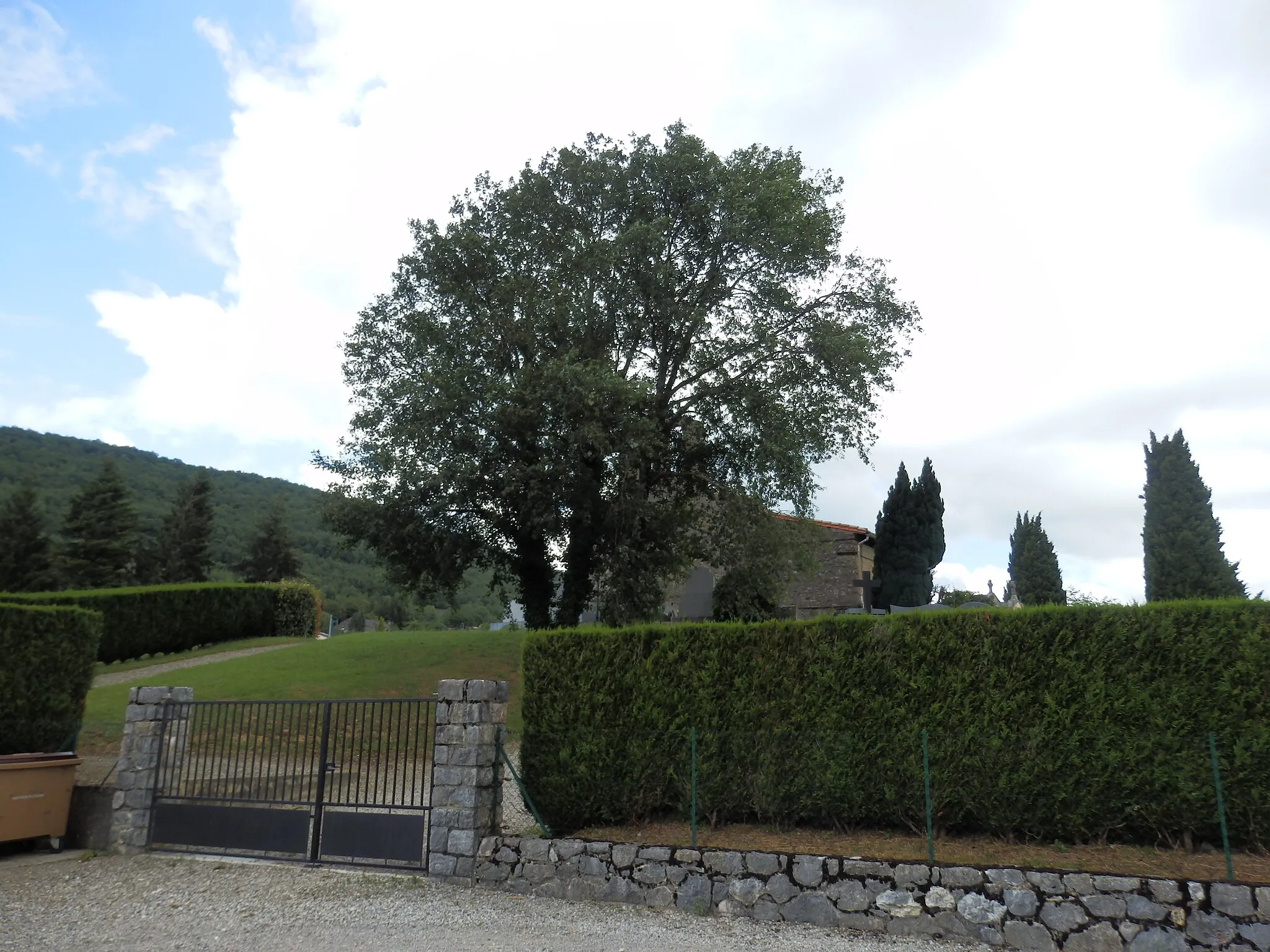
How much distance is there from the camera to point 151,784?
10.9 m

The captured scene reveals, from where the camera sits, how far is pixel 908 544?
110 ft

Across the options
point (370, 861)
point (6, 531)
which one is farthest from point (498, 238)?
point (6, 531)

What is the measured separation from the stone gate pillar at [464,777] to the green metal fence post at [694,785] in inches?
87.2

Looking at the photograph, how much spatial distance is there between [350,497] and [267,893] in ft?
38.5

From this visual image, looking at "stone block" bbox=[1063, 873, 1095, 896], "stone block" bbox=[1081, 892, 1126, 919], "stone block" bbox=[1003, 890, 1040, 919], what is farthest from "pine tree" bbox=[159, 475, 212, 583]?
"stone block" bbox=[1081, 892, 1126, 919]

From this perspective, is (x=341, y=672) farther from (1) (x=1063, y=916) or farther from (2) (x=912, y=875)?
(1) (x=1063, y=916)

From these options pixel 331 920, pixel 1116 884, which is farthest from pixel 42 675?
pixel 1116 884

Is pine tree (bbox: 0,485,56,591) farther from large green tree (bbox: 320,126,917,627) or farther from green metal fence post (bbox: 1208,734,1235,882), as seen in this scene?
green metal fence post (bbox: 1208,734,1235,882)

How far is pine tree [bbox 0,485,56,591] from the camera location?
4303cm

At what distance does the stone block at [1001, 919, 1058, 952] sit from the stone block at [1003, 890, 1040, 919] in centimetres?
5

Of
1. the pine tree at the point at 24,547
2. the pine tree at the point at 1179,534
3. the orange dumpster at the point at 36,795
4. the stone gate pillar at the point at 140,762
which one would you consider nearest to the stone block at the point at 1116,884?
the stone gate pillar at the point at 140,762

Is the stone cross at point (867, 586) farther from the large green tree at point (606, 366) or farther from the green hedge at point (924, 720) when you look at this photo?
the green hedge at point (924, 720)

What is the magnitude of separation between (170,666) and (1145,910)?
24766 millimetres

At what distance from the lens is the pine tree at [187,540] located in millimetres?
50031
